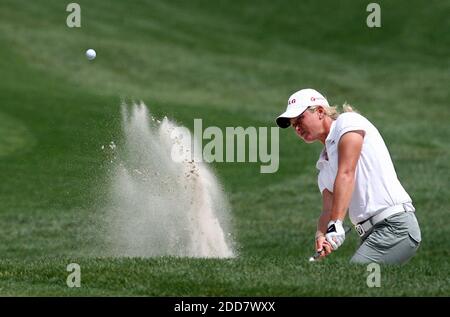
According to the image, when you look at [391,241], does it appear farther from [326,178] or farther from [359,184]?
[326,178]

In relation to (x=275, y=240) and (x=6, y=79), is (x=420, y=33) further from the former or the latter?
(x=275, y=240)

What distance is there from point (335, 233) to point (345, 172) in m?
0.49

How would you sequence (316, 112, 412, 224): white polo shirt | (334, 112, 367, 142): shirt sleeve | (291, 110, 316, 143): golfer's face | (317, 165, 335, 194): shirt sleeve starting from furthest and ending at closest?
1. (317, 165, 335, 194): shirt sleeve
2. (291, 110, 316, 143): golfer's face
3. (316, 112, 412, 224): white polo shirt
4. (334, 112, 367, 142): shirt sleeve

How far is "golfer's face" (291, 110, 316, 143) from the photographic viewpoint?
8.84m

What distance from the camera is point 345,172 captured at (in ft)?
27.5

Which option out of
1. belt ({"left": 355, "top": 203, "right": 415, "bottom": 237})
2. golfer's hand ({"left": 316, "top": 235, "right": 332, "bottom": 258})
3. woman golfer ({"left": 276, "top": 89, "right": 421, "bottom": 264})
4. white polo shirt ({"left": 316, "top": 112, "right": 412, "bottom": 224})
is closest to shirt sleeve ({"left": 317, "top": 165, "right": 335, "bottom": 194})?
woman golfer ({"left": 276, "top": 89, "right": 421, "bottom": 264})

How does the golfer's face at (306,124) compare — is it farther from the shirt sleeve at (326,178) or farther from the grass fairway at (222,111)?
the grass fairway at (222,111)

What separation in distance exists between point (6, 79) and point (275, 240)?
15.4m

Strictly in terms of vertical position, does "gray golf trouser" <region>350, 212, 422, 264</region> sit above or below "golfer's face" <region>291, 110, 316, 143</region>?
below

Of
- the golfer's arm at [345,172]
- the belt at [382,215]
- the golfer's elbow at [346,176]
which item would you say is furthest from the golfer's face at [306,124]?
the belt at [382,215]

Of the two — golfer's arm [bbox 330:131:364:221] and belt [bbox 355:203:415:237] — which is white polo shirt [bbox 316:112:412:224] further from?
golfer's arm [bbox 330:131:364:221]

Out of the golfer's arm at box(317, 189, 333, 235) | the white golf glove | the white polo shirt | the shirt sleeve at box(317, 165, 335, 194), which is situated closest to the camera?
the white golf glove

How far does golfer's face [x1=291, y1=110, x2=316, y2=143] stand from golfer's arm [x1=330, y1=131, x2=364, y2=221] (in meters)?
0.48

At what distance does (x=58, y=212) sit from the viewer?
62.3 feet
